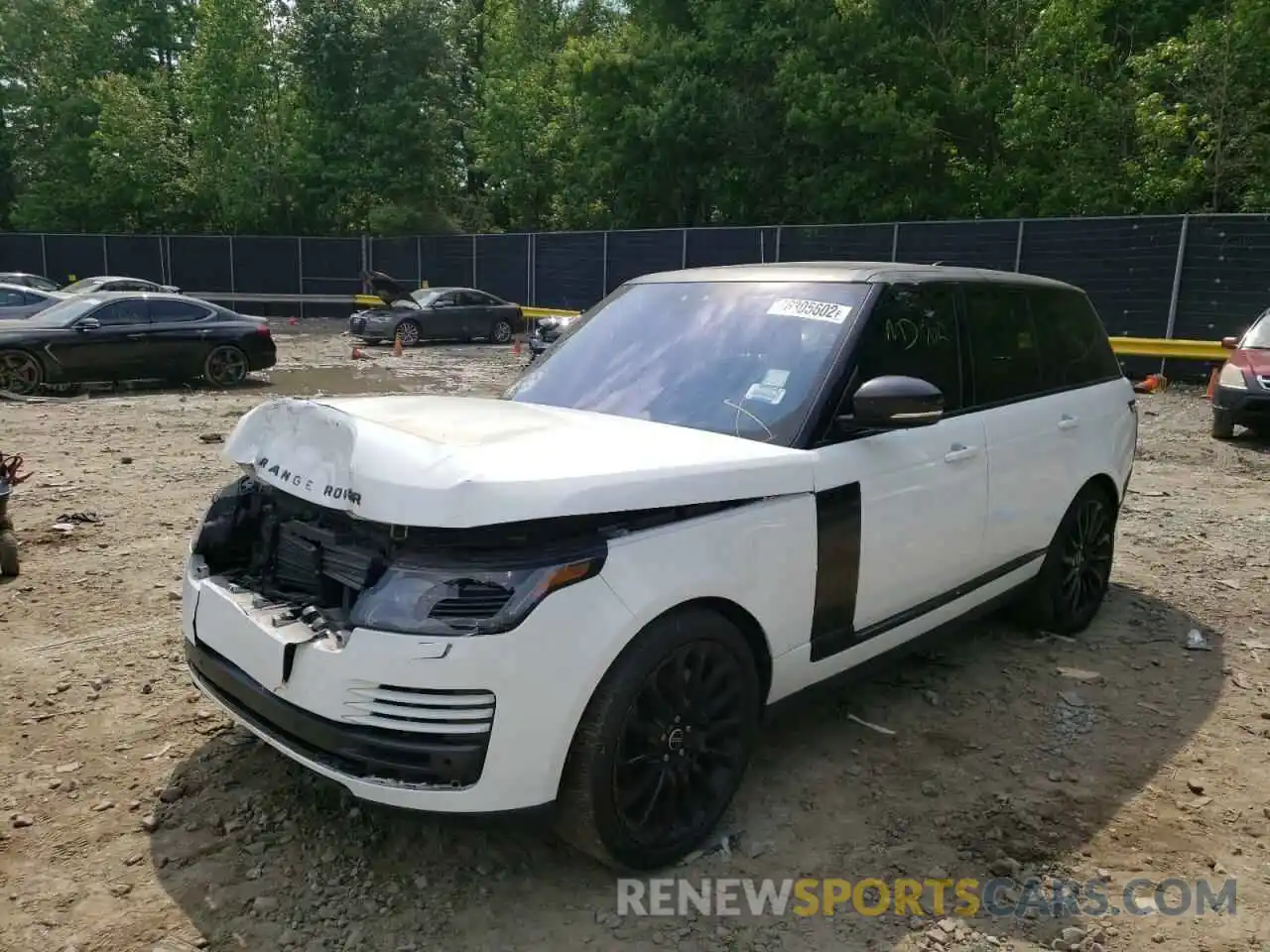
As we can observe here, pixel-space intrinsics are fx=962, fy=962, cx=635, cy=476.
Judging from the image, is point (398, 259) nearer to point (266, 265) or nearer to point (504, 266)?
point (266, 265)

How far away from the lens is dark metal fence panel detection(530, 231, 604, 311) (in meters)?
26.2

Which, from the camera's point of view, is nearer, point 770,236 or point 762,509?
point 762,509

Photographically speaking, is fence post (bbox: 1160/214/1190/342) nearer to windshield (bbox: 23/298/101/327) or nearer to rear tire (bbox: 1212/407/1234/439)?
rear tire (bbox: 1212/407/1234/439)

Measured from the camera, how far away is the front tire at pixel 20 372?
41.9 ft

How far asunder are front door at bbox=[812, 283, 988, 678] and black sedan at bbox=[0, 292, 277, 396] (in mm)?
12780

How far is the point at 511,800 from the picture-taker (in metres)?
2.59

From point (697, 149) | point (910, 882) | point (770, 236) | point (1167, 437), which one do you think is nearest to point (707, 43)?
point (697, 149)

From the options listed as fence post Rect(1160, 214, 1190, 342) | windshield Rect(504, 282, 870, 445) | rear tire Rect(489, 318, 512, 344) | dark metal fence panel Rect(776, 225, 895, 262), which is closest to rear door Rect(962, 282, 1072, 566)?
windshield Rect(504, 282, 870, 445)

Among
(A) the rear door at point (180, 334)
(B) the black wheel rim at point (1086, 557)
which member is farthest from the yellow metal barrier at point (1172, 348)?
(A) the rear door at point (180, 334)

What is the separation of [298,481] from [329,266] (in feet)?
106

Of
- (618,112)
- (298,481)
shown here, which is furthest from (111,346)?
(618,112)

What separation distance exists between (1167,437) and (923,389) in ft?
31.3

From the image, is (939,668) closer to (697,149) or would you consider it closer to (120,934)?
(120,934)

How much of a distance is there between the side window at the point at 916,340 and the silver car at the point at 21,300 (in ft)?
50.5
